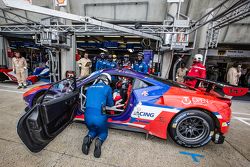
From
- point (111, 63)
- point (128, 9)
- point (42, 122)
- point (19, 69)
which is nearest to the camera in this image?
point (42, 122)

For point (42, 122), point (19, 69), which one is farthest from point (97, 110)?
point (19, 69)

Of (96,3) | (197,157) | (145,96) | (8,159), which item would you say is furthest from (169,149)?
(96,3)

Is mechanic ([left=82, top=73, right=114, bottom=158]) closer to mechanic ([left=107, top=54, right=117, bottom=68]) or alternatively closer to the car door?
the car door

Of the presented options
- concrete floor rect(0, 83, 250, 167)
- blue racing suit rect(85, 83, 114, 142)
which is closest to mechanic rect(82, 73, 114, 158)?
blue racing suit rect(85, 83, 114, 142)

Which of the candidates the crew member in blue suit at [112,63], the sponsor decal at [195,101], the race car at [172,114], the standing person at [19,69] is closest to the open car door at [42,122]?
→ the race car at [172,114]

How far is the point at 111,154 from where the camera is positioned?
5.72 feet

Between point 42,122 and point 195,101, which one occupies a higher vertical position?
point 195,101

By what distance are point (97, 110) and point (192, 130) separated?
5.02 ft

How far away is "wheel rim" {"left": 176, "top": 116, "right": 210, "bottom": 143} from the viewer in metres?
1.91

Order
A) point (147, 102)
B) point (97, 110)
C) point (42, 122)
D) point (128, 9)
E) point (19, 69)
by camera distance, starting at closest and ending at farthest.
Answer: point (42, 122)
point (97, 110)
point (147, 102)
point (19, 69)
point (128, 9)

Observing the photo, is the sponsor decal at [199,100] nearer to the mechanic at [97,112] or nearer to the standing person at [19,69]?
the mechanic at [97,112]

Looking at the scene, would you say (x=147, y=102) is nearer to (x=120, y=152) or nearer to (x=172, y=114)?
(x=172, y=114)

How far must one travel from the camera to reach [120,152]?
70.6 inches

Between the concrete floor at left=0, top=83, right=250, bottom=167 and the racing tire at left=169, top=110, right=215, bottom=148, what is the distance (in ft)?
0.47
